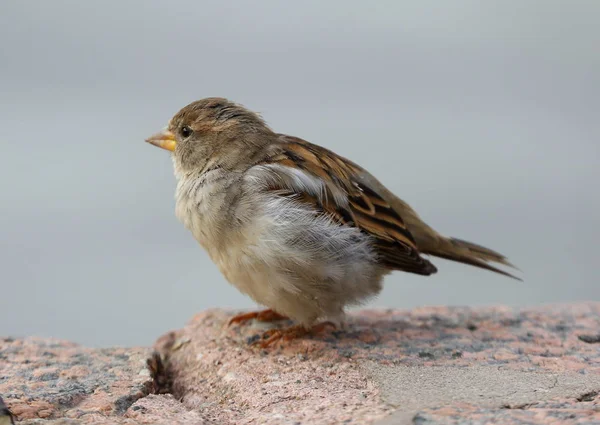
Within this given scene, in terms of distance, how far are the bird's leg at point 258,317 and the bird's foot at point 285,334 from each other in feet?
0.49

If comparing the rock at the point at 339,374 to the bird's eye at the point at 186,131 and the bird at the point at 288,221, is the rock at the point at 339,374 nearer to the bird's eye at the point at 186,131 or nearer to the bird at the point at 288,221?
the bird at the point at 288,221

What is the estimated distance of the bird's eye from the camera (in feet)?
12.0

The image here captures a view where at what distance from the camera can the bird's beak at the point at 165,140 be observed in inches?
146

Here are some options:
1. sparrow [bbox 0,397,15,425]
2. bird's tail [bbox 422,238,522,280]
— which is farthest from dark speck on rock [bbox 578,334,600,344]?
sparrow [bbox 0,397,15,425]

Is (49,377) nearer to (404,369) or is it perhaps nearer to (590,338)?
(404,369)

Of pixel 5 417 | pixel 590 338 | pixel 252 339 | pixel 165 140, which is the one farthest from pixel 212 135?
pixel 5 417

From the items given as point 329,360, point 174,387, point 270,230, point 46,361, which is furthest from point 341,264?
point 46,361

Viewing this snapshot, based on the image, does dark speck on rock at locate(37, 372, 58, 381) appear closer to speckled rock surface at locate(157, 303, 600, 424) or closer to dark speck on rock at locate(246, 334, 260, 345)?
speckled rock surface at locate(157, 303, 600, 424)

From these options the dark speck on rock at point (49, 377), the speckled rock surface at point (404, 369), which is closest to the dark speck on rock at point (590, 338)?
the speckled rock surface at point (404, 369)

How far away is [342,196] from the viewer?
323 centimetres

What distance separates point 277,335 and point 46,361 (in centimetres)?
86

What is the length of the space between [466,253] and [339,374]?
1415mm

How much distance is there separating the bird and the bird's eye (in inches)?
1.2

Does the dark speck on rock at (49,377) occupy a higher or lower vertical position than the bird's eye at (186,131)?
lower
